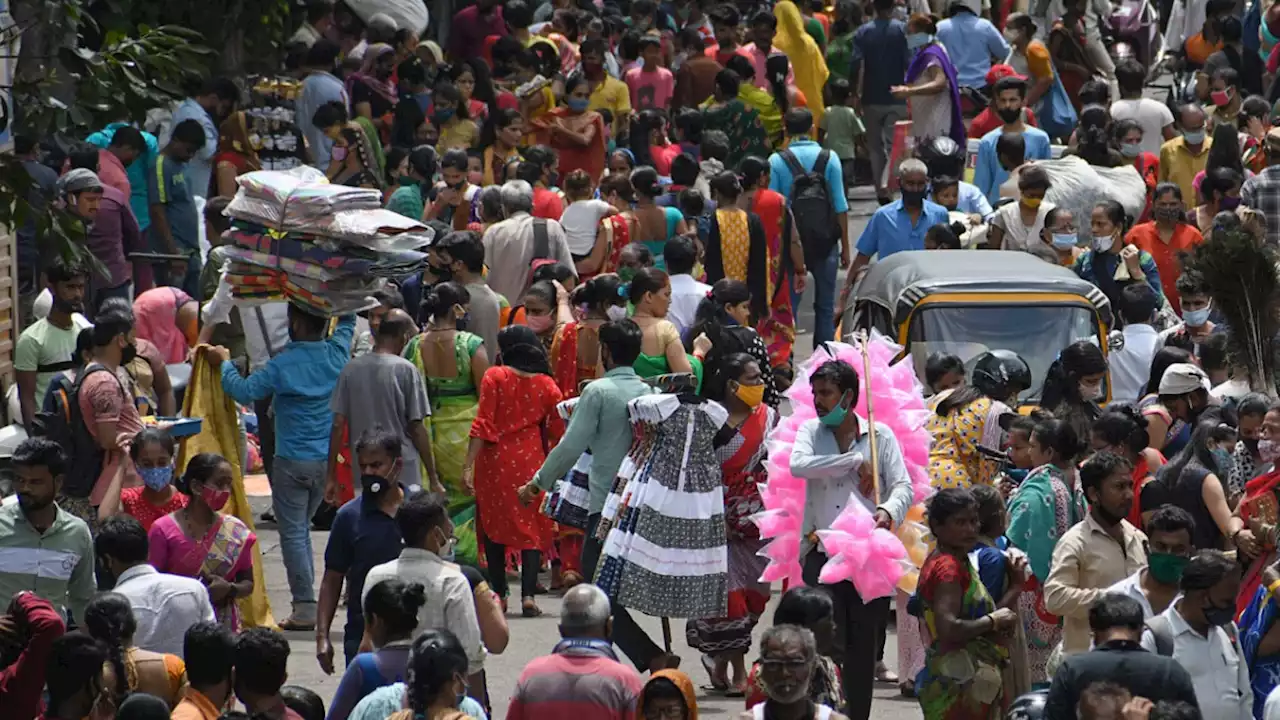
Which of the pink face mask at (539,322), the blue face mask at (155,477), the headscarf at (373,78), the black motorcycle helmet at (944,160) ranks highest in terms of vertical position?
the blue face mask at (155,477)

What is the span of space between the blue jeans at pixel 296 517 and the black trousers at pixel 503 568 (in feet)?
3.08

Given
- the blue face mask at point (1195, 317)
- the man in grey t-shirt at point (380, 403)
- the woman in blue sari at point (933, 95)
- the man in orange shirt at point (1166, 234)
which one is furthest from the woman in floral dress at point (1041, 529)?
the woman in blue sari at point (933, 95)

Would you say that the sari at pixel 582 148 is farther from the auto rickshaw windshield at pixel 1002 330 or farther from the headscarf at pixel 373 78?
the auto rickshaw windshield at pixel 1002 330

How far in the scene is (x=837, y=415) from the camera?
1050 cm

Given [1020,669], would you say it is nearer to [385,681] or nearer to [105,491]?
[385,681]

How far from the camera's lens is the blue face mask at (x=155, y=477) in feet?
35.2

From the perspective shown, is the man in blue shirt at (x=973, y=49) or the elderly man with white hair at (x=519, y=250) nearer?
the elderly man with white hair at (x=519, y=250)

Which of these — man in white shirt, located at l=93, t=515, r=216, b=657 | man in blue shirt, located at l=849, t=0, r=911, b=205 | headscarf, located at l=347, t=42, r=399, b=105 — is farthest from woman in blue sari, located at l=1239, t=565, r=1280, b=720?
headscarf, located at l=347, t=42, r=399, b=105

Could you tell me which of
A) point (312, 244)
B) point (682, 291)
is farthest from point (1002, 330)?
point (312, 244)

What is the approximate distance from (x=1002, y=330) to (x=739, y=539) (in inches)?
113

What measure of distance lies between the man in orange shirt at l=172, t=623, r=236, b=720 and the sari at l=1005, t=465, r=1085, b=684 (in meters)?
3.71

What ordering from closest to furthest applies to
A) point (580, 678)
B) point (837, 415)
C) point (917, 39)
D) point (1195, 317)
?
point (580, 678), point (837, 415), point (1195, 317), point (917, 39)

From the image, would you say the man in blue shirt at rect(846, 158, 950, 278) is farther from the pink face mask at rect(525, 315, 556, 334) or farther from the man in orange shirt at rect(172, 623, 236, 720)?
the man in orange shirt at rect(172, 623, 236, 720)

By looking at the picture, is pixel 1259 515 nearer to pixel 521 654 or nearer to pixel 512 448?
pixel 521 654
